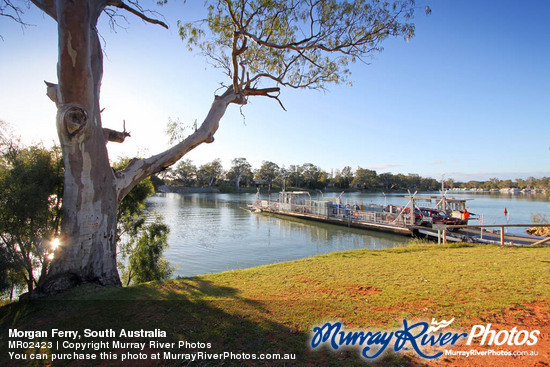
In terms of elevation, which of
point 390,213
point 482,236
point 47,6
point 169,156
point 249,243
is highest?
point 47,6

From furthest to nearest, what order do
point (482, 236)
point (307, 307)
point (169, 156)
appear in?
point (482, 236) → point (169, 156) → point (307, 307)

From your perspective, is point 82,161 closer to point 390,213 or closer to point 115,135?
point 115,135

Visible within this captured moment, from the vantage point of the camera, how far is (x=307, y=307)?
12.5 feet

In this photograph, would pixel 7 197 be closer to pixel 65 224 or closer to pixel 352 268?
pixel 65 224

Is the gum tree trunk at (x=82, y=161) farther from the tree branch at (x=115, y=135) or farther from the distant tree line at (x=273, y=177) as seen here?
the distant tree line at (x=273, y=177)

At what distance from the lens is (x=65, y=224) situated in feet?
16.7

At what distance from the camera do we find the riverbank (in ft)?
9.33

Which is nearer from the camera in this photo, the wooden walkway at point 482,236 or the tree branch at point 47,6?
the tree branch at point 47,6

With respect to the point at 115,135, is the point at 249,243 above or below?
below

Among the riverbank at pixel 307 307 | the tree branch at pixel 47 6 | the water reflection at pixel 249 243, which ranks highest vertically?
the tree branch at pixel 47 6

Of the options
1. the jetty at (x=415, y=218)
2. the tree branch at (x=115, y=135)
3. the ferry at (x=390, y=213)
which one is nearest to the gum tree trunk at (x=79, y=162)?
the tree branch at (x=115, y=135)

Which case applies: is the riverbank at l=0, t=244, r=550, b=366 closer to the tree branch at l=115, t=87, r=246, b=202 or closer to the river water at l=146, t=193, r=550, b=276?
the tree branch at l=115, t=87, r=246, b=202

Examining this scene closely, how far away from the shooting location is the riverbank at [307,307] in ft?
9.33

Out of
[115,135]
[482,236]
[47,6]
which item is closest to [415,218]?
[482,236]
